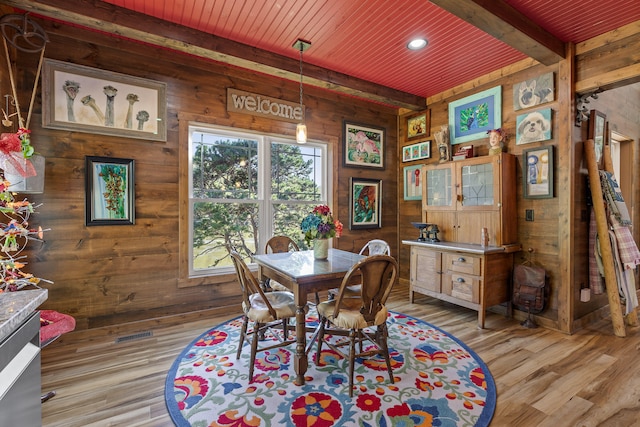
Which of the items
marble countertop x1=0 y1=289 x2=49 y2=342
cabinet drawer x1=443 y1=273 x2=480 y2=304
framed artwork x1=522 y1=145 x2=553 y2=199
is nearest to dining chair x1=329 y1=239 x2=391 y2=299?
cabinet drawer x1=443 y1=273 x2=480 y2=304

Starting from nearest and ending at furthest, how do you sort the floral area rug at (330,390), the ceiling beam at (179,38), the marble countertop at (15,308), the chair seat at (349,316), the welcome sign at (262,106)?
the marble countertop at (15,308), the floral area rug at (330,390), the chair seat at (349,316), the ceiling beam at (179,38), the welcome sign at (262,106)

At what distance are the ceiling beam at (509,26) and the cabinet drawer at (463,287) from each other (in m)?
2.30

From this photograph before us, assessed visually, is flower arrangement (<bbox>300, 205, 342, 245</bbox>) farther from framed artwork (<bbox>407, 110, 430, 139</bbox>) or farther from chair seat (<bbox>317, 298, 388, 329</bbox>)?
framed artwork (<bbox>407, 110, 430, 139</bbox>)

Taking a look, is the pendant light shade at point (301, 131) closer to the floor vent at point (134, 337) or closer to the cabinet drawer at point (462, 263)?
the cabinet drawer at point (462, 263)

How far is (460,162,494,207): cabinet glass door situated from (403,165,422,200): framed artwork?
2.88ft

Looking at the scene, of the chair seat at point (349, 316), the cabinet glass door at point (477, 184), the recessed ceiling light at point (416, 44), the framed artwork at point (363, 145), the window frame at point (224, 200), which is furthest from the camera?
the framed artwork at point (363, 145)

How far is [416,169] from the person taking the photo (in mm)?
4680

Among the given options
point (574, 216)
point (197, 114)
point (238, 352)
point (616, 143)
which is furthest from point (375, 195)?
point (616, 143)

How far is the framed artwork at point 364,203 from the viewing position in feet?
14.9

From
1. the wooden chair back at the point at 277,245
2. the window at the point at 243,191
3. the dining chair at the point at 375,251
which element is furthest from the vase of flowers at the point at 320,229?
the window at the point at 243,191

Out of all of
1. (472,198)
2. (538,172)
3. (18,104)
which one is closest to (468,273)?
(472,198)

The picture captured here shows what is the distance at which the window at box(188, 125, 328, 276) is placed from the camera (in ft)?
11.8

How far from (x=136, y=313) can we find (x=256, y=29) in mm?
3067

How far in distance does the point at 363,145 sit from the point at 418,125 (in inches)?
35.3
